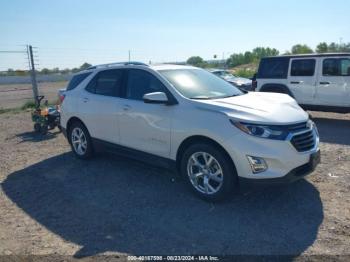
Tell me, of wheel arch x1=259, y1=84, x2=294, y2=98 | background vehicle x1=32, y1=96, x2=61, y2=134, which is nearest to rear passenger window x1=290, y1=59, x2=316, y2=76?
wheel arch x1=259, y1=84, x2=294, y2=98

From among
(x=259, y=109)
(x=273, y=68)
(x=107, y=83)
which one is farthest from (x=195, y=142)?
(x=273, y=68)

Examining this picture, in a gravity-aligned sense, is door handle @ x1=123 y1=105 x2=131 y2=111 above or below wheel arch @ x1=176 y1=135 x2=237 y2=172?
above

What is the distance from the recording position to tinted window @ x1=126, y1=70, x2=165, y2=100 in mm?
4973

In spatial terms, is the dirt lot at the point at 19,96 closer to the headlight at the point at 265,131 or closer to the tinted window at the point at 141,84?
the tinted window at the point at 141,84

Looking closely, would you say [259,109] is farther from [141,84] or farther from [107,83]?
[107,83]

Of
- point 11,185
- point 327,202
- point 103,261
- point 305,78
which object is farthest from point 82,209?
point 305,78

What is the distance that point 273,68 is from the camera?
10.7 meters

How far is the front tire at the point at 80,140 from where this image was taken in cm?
638

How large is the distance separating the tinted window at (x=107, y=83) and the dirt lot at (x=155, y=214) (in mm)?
1339

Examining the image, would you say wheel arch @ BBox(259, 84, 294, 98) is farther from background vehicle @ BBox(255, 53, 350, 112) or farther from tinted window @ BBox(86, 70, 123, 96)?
tinted window @ BBox(86, 70, 123, 96)

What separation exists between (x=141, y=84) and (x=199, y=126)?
4.64 feet

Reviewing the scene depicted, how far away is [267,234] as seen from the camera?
3652 mm

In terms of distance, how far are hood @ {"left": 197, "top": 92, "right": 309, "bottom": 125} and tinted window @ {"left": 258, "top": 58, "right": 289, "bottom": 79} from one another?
19.6 feet

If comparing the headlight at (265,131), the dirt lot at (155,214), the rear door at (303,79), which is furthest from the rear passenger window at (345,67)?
the headlight at (265,131)
